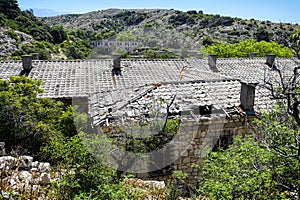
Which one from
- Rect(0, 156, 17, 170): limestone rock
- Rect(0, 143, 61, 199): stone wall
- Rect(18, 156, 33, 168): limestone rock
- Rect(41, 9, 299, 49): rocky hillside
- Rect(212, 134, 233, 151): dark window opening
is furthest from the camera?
Rect(41, 9, 299, 49): rocky hillside

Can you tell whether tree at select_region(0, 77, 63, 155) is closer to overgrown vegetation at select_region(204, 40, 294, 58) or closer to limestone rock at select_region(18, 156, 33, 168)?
limestone rock at select_region(18, 156, 33, 168)

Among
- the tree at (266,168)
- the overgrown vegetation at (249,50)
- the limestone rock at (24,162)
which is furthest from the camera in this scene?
the overgrown vegetation at (249,50)

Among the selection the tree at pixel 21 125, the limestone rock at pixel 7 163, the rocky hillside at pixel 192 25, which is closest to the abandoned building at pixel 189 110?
the tree at pixel 21 125

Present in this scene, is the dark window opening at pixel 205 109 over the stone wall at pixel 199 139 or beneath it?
over

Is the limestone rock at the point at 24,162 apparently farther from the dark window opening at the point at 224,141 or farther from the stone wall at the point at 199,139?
the dark window opening at the point at 224,141

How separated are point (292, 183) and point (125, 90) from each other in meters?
5.55

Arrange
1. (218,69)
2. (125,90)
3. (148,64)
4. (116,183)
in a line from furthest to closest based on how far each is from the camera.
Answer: (218,69)
(148,64)
(125,90)
(116,183)

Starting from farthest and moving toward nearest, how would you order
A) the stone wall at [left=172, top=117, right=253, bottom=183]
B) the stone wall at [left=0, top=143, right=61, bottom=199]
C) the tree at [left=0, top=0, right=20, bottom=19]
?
the tree at [left=0, top=0, right=20, bottom=19] < the stone wall at [left=172, top=117, right=253, bottom=183] < the stone wall at [left=0, top=143, right=61, bottom=199]

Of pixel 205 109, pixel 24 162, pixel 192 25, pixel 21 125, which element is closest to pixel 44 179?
pixel 24 162

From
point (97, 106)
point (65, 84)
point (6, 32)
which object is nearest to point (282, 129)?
point (97, 106)

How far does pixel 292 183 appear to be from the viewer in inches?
159

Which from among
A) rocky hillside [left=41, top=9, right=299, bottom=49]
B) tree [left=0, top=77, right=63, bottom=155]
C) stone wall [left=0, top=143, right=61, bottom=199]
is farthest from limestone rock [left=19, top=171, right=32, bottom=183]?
rocky hillside [left=41, top=9, right=299, bottom=49]

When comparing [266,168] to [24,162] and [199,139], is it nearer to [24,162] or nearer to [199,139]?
[199,139]

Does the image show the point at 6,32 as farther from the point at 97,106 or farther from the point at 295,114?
the point at 295,114
